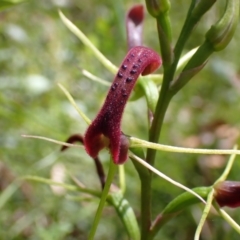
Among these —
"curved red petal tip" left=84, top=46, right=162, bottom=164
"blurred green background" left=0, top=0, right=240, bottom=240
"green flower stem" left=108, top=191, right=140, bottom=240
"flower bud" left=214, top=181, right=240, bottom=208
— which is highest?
"curved red petal tip" left=84, top=46, right=162, bottom=164

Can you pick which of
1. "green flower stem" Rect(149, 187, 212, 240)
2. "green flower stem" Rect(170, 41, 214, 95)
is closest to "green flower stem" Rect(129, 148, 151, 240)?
"green flower stem" Rect(149, 187, 212, 240)

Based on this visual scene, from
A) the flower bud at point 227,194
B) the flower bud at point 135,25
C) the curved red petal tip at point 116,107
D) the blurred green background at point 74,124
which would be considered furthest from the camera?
the blurred green background at point 74,124

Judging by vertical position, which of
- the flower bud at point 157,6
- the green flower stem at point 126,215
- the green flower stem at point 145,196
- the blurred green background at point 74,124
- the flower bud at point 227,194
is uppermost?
the flower bud at point 157,6

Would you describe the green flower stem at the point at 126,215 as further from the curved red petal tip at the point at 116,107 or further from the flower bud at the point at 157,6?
the flower bud at the point at 157,6

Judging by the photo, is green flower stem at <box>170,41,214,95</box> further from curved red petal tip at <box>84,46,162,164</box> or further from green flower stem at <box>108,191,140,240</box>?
green flower stem at <box>108,191,140,240</box>

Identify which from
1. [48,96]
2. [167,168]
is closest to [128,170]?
[167,168]

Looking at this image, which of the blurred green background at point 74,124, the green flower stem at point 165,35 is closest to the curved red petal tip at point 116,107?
the green flower stem at point 165,35
